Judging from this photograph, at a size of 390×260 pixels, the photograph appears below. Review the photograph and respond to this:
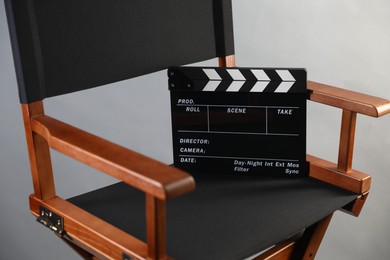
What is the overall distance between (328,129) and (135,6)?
3.62 feet

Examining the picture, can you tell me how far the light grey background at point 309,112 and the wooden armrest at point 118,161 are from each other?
45.2 inches

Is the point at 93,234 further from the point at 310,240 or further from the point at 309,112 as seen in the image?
the point at 309,112

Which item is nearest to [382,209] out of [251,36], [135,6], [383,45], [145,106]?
[383,45]

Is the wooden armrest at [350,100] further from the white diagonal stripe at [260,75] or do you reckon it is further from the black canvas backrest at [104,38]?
the black canvas backrest at [104,38]

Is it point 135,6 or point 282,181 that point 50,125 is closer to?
point 135,6

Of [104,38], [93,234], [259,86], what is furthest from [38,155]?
[259,86]

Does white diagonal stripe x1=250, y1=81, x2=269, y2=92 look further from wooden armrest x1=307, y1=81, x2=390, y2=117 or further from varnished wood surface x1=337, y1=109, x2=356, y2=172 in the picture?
varnished wood surface x1=337, y1=109, x2=356, y2=172

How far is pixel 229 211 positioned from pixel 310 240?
26 centimetres

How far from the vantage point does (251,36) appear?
2.80m

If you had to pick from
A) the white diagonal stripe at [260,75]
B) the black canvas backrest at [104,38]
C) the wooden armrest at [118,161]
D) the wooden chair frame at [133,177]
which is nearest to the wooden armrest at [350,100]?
the wooden chair frame at [133,177]

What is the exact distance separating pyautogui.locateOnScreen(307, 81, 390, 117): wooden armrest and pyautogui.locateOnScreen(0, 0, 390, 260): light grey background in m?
0.70

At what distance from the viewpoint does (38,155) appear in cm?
184

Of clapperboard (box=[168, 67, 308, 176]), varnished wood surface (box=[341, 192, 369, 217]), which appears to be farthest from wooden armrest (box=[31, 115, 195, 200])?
varnished wood surface (box=[341, 192, 369, 217])

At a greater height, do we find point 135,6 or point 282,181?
point 135,6
